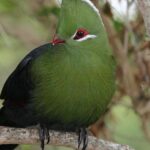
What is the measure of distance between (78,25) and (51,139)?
0.62 meters

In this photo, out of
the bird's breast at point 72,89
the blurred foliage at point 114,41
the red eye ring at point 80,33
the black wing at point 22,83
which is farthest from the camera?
the blurred foliage at point 114,41

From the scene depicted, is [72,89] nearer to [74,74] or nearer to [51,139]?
[74,74]

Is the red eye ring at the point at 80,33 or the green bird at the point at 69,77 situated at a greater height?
the red eye ring at the point at 80,33

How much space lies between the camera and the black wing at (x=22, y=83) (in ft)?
11.7

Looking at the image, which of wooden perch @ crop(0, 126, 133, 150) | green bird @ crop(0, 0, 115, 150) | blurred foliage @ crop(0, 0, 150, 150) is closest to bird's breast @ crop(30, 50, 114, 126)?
green bird @ crop(0, 0, 115, 150)

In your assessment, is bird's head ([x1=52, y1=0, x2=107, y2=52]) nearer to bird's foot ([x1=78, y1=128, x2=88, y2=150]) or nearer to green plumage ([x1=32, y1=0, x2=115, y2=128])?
green plumage ([x1=32, y1=0, x2=115, y2=128])

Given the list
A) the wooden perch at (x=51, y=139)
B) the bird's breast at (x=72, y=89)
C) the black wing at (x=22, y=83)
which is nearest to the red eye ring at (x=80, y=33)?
the bird's breast at (x=72, y=89)

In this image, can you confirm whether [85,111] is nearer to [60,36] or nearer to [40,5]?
[60,36]

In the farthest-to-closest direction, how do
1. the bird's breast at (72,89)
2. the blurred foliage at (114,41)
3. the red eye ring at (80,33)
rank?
the blurred foliage at (114,41) < the bird's breast at (72,89) < the red eye ring at (80,33)

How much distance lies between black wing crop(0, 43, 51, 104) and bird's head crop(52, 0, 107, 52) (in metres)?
0.25

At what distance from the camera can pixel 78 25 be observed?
10.8 feet

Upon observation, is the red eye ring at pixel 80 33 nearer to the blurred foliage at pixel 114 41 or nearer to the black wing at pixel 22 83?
the black wing at pixel 22 83

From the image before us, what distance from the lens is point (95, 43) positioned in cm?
338

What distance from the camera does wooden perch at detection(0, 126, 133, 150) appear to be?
10.8 feet
